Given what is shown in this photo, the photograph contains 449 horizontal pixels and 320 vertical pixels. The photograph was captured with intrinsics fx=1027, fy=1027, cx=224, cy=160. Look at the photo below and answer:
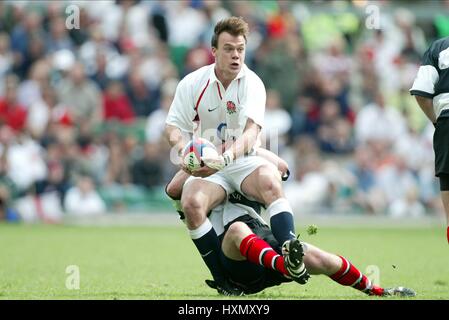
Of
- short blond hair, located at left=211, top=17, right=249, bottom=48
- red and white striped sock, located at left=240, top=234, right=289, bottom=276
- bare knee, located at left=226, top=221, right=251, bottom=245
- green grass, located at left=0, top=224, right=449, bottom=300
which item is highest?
short blond hair, located at left=211, top=17, right=249, bottom=48

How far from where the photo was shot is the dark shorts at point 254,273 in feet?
28.6

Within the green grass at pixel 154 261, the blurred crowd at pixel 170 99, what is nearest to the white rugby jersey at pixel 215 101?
the green grass at pixel 154 261

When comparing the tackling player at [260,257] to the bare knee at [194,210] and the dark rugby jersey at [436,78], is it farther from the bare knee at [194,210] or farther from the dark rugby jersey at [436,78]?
the dark rugby jersey at [436,78]

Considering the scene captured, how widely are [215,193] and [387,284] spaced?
197 centimetres

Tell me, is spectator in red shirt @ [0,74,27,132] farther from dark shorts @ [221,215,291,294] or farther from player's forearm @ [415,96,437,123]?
player's forearm @ [415,96,437,123]

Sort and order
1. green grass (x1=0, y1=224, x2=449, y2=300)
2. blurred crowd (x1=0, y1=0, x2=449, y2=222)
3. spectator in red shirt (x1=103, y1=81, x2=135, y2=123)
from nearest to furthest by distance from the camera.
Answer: green grass (x1=0, y1=224, x2=449, y2=300) → blurred crowd (x1=0, y1=0, x2=449, y2=222) → spectator in red shirt (x1=103, y1=81, x2=135, y2=123)

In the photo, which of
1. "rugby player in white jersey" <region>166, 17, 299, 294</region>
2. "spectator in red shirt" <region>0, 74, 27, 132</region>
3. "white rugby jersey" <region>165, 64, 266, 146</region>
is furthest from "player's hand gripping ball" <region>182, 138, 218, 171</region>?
"spectator in red shirt" <region>0, 74, 27, 132</region>

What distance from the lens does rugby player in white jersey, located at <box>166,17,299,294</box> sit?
28.8ft

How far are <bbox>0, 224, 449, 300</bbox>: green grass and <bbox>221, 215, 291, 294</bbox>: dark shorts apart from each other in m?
0.11

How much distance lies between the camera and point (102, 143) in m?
19.6

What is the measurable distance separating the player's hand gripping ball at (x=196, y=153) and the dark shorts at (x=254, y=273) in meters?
0.79

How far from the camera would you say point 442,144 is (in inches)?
357
